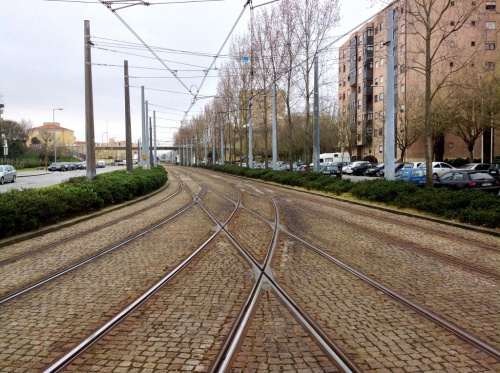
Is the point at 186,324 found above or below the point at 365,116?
below

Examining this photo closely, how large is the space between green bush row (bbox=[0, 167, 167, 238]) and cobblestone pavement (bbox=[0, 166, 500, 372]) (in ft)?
3.17

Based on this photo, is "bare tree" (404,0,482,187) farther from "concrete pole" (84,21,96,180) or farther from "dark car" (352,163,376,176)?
"dark car" (352,163,376,176)

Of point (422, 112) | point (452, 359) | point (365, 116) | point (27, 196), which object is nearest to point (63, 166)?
point (365, 116)

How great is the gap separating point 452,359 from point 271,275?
9.86 feet

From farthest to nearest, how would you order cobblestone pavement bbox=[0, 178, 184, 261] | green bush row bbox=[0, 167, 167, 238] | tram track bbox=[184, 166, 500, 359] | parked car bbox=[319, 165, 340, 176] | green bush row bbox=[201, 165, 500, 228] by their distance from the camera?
1. parked car bbox=[319, 165, 340, 176]
2. green bush row bbox=[201, 165, 500, 228]
3. green bush row bbox=[0, 167, 167, 238]
4. cobblestone pavement bbox=[0, 178, 184, 261]
5. tram track bbox=[184, 166, 500, 359]

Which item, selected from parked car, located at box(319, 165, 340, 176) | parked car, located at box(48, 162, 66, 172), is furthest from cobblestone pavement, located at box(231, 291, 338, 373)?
parked car, located at box(48, 162, 66, 172)

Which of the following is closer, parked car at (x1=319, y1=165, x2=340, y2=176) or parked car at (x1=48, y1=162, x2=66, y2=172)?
parked car at (x1=319, y1=165, x2=340, y2=176)

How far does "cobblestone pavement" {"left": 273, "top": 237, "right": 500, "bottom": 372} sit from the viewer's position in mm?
3508

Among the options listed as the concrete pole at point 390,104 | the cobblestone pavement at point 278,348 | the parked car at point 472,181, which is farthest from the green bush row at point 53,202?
the parked car at point 472,181

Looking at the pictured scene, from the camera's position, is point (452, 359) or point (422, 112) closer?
point (452, 359)

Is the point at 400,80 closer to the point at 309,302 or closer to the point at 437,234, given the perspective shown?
the point at 437,234

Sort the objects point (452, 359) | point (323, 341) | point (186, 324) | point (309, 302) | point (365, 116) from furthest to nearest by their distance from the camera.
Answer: point (365, 116)
point (309, 302)
point (186, 324)
point (323, 341)
point (452, 359)

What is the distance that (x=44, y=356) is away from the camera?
144 inches

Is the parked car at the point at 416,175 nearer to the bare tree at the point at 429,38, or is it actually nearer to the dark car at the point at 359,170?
the bare tree at the point at 429,38
